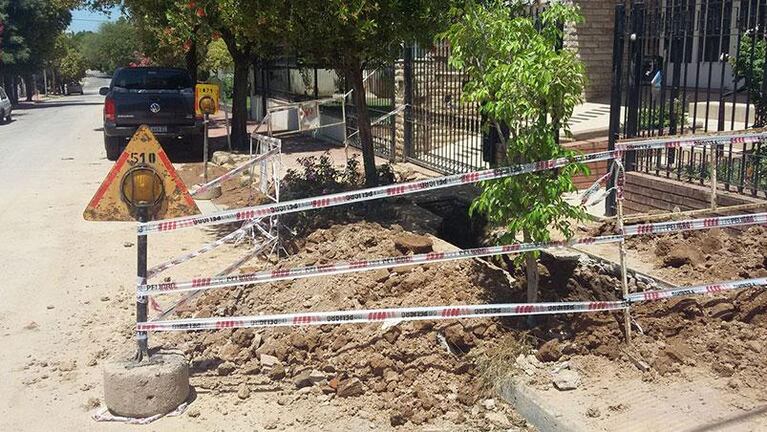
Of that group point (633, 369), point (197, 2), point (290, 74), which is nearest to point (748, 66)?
point (633, 369)

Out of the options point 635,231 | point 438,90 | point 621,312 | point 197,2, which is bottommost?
point 621,312

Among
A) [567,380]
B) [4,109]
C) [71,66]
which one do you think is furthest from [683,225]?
[71,66]

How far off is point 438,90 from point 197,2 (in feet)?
17.4

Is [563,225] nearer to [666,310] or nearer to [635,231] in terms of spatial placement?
[635,231]

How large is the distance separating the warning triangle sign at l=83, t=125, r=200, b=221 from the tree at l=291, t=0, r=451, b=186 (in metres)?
3.12

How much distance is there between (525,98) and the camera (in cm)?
478

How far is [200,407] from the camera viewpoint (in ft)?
16.0

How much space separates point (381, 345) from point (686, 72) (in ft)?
13.9

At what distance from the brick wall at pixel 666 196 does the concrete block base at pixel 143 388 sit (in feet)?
15.5

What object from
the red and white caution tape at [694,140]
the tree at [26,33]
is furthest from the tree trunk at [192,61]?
the tree at [26,33]

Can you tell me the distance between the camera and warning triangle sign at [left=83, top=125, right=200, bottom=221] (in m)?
5.04

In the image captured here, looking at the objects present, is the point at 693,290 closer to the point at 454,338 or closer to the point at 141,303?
the point at 454,338

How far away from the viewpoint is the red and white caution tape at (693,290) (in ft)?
15.7

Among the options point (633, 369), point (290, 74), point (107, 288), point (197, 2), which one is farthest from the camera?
point (290, 74)
